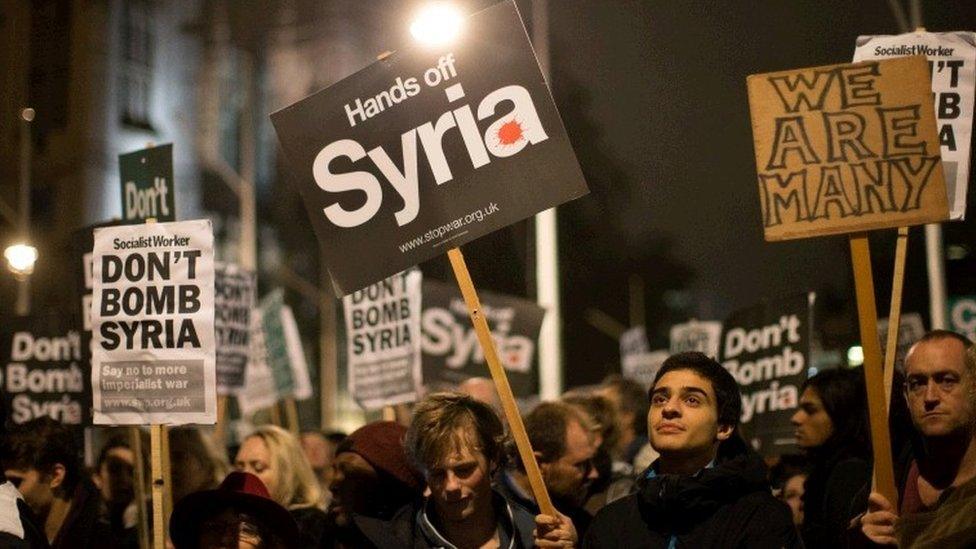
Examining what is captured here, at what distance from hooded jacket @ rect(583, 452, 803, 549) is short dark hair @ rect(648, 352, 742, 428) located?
7.4 inches

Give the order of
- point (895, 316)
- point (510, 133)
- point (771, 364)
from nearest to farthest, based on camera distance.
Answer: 1. point (895, 316)
2. point (510, 133)
3. point (771, 364)

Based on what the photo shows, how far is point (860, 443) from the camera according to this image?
21.6ft

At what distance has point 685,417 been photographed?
477 cm

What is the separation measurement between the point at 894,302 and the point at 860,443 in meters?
1.40

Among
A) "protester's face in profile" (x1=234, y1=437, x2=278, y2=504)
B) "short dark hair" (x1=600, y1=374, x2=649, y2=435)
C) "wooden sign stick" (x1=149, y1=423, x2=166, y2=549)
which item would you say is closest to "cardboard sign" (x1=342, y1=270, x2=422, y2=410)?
"short dark hair" (x1=600, y1=374, x2=649, y2=435)

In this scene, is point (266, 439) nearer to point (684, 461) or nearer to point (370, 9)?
point (684, 461)

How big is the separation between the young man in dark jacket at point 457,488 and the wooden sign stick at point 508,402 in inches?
4.0

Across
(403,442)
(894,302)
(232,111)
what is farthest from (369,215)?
(232,111)

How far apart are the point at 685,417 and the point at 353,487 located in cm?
157

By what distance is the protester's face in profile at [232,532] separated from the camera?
5.36 m

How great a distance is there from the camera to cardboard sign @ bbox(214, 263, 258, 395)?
10.8m

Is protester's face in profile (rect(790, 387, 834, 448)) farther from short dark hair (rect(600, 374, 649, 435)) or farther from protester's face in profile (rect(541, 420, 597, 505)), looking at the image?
short dark hair (rect(600, 374, 649, 435))

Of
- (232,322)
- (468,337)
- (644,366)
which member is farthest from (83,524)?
(644,366)

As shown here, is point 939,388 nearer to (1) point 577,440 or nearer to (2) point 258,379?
(1) point 577,440
